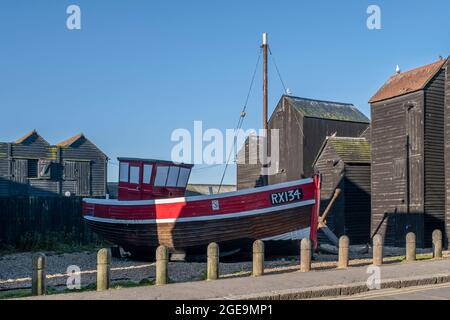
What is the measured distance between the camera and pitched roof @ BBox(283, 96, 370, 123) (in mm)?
34156

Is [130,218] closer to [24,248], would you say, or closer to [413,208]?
[24,248]

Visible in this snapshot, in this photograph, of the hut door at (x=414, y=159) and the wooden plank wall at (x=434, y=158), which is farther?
the hut door at (x=414, y=159)

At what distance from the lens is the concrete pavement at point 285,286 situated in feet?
32.5

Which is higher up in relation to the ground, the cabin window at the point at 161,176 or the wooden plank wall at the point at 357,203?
the cabin window at the point at 161,176

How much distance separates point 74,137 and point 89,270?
30432 mm

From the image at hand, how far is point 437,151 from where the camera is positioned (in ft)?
78.5

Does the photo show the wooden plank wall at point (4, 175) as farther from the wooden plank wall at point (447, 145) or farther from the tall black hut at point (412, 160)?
the wooden plank wall at point (447, 145)

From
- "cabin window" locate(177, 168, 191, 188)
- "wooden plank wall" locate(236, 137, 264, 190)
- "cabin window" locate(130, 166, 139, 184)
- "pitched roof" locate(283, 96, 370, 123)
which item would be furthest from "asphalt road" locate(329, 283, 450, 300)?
"wooden plank wall" locate(236, 137, 264, 190)

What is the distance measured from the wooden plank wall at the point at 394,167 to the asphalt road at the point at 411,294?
12.9m

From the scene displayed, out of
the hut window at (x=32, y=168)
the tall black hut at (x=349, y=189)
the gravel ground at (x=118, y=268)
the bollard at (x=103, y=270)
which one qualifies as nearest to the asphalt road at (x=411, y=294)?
the gravel ground at (x=118, y=268)

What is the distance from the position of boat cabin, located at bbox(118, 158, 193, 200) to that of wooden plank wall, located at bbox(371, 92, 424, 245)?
10.7 meters

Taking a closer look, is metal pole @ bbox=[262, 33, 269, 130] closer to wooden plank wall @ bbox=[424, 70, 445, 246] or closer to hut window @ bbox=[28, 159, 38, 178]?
wooden plank wall @ bbox=[424, 70, 445, 246]

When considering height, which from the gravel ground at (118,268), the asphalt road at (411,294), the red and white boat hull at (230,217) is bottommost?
the gravel ground at (118,268)


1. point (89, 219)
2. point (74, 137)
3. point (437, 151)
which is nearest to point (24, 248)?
point (89, 219)
